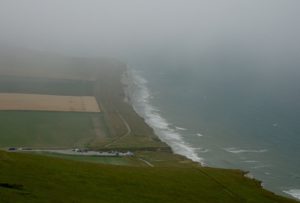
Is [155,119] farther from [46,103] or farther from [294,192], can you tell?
[294,192]

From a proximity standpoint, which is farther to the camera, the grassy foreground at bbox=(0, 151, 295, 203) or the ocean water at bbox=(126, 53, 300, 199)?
the ocean water at bbox=(126, 53, 300, 199)

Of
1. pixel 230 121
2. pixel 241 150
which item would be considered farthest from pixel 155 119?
pixel 241 150

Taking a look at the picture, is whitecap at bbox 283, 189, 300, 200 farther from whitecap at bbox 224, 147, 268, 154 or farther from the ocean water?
whitecap at bbox 224, 147, 268, 154

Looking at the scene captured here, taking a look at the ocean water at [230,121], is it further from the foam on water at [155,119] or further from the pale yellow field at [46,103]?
the pale yellow field at [46,103]

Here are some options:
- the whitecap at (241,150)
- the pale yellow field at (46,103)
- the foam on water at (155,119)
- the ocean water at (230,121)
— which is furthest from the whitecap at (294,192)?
the pale yellow field at (46,103)

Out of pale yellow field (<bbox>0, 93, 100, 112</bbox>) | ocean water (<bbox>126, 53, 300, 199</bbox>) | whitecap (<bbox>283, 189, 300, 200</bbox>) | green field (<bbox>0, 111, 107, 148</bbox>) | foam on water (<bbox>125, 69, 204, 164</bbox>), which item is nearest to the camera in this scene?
whitecap (<bbox>283, 189, 300, 200</bbox>)

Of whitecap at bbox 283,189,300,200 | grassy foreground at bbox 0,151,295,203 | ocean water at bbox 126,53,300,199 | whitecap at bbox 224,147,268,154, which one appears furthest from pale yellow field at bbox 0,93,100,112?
grassy foreground at bbox 0,151,295,203

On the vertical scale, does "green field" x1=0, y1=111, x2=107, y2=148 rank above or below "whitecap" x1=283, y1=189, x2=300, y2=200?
above
